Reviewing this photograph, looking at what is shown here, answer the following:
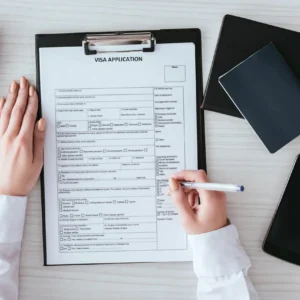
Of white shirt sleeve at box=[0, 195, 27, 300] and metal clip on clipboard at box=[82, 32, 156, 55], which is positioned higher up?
metal clip on clipboard at box=[82, 32, 156, 55]

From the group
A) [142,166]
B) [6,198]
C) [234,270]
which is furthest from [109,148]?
[234,270]

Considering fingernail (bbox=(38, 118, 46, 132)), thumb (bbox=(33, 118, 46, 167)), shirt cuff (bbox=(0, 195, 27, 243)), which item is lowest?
shirt cuff (bbox=(0, 195, 27, 243))

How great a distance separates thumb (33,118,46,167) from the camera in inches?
34.8

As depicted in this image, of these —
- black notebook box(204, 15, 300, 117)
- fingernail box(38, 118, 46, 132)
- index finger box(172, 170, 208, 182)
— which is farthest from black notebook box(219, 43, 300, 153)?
fingernail box(38, 118, 46, 132)

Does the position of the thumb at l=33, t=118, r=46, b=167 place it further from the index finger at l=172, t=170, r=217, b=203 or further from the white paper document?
the index finger at l=172, t=170, r=217, b=203

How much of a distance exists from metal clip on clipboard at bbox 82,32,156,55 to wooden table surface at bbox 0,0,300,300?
23 millimetres

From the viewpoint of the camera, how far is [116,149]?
90 cm

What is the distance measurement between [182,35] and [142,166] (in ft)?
0.79

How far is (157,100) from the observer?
896 millimetres

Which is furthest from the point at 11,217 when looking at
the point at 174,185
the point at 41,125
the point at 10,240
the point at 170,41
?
the point at 170,41

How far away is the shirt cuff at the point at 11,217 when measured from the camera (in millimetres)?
868

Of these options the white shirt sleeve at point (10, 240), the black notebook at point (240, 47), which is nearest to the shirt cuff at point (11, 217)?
the white shirt sleeve at point (10, 240)

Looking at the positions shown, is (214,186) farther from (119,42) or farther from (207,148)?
(119,42)

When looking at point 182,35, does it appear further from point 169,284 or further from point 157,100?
point 169,284
